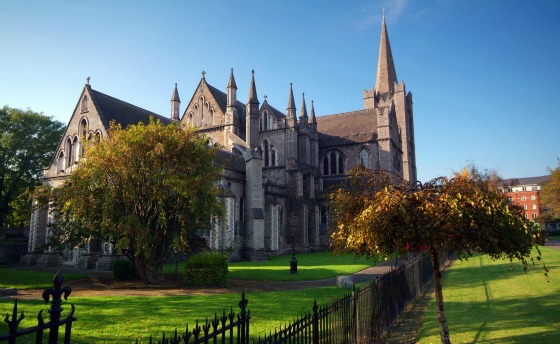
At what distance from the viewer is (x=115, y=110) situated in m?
31.9

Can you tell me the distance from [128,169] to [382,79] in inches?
2026

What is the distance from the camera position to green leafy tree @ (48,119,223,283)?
17203 millimetres

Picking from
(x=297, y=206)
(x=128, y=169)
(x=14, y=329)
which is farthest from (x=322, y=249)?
(x=14, y=329)

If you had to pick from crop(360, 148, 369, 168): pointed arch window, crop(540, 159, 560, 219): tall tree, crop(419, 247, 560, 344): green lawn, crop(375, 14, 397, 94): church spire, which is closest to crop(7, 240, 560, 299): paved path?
crop(419, 247, 560, 344): green lawn

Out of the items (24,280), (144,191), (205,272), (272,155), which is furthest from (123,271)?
(272,155)

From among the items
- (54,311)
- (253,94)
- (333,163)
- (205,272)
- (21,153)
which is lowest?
(205,272)

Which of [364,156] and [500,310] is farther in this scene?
[364,156]

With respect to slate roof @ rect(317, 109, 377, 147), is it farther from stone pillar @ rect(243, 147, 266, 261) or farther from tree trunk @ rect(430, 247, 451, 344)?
tree trunk @ rect(430, 247, 451, 344)

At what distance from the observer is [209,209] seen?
59.3 ft

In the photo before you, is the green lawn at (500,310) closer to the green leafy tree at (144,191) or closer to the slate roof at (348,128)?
the green leafy tree at (144,191)

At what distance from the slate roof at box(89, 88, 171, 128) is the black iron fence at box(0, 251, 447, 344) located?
24441mm

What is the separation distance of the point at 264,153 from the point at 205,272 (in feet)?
87.0

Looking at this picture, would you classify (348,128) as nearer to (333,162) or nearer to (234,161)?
(333,162)

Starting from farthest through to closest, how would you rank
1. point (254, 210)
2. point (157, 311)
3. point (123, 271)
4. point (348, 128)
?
point (348, 128) < point (254, 210) < point (123, 271) < point (157, 311)
